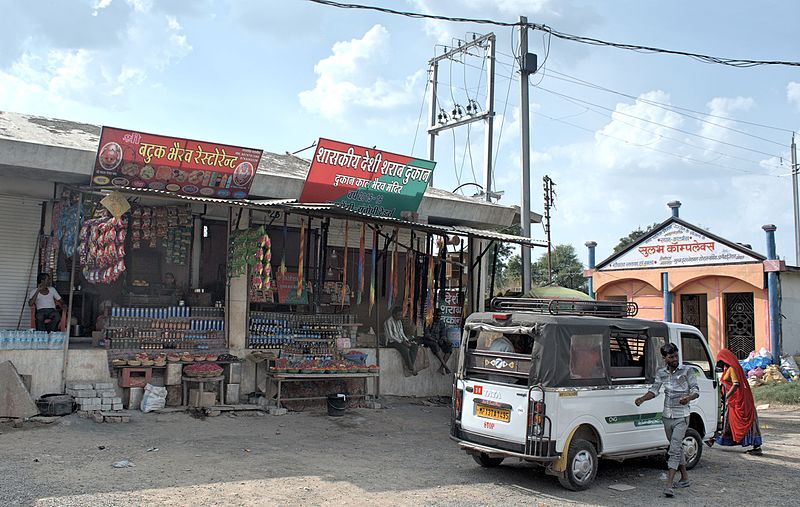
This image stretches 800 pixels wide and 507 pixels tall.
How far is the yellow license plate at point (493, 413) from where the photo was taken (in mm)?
7379

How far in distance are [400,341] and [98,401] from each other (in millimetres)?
6002

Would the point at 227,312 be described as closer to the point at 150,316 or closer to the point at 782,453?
the point at 150,316

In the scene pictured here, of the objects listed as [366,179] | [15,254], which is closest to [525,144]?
[366,179]

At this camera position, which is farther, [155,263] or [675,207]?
[675,207]

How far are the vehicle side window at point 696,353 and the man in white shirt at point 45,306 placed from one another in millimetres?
9698

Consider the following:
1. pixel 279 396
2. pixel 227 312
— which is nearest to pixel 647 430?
pixel 279 396

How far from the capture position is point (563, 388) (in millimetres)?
7211

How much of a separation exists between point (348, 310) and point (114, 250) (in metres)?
5.98

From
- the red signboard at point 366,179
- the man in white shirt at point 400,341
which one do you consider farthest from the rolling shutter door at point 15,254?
the man in white shirt at point 400,341

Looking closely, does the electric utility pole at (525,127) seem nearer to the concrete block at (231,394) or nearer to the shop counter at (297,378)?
the shop counter at (297,378)

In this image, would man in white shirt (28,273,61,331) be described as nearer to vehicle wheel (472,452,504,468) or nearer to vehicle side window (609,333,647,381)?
vehicle wheel (472,452,504,468)

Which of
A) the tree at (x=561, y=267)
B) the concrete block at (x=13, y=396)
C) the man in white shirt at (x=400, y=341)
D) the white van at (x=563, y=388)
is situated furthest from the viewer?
the tree at (x=561, y=267)

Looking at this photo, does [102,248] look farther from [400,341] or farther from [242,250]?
[400,341]

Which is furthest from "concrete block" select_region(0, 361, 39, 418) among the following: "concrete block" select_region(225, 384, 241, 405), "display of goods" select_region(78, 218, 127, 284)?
"concrete block" select_region(225, 384, 241, 405)
